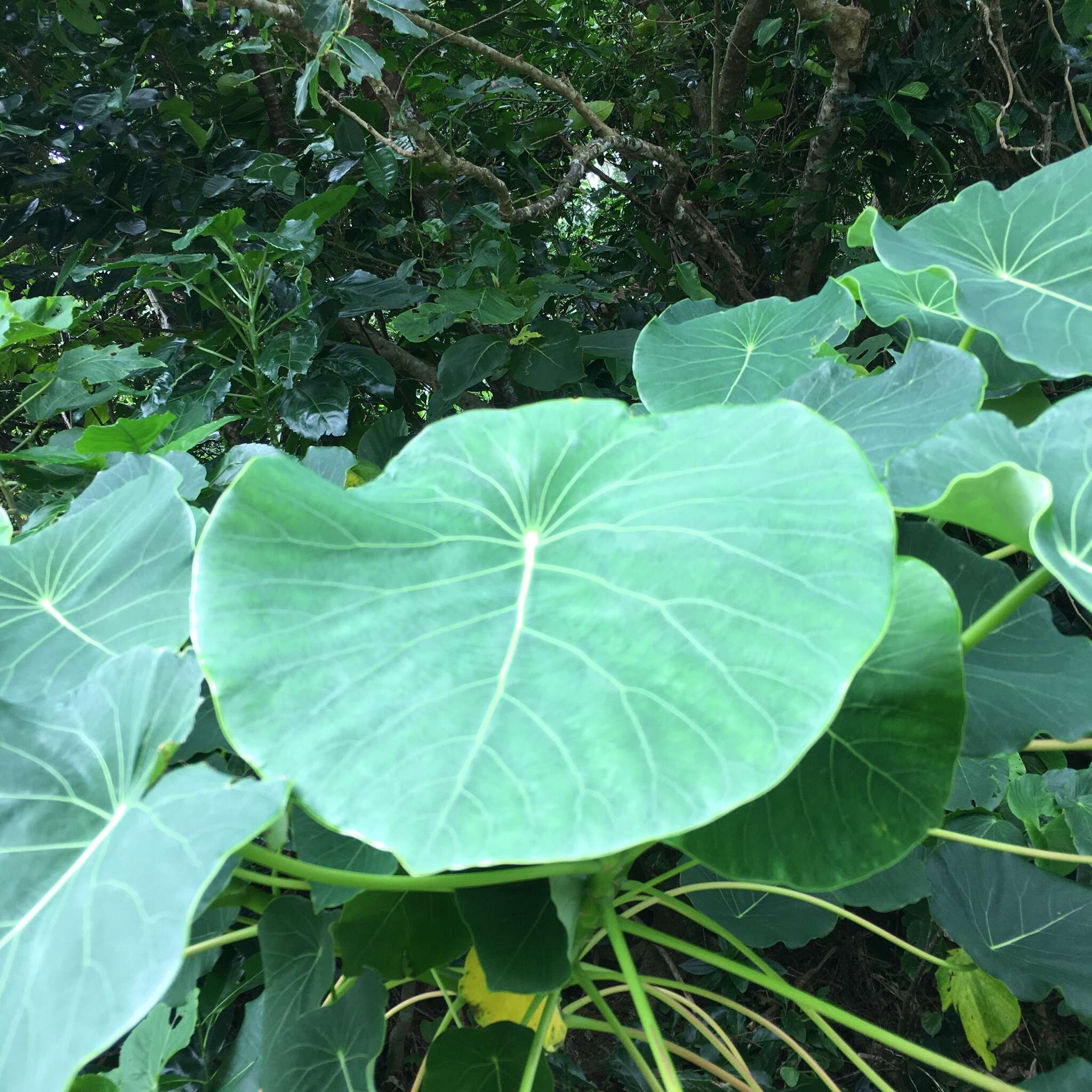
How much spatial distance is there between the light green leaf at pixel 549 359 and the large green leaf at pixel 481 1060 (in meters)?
1.04

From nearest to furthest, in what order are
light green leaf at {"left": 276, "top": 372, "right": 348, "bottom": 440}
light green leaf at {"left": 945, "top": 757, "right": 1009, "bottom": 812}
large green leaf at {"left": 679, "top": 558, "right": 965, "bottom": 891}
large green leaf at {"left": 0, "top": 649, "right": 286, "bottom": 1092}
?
large green leaf at {"left": 0, "top": 649, "right": 286, "bottom": 1092} < large green leaf at {"left": 679, "top": 558, "right": 965, "bottom": 891} < light green leaf at {"left": 945, "top": 757, "right": 1009, "bottom": 812} < light green leaf at {"left": 276, "top": 372, "right": 348, "bottom": 440}

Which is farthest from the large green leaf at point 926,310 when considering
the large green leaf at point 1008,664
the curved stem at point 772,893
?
the curved stem at point 772,893

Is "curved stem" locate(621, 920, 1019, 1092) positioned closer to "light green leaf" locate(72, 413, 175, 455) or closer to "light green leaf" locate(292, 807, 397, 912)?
"light green leaf" locate(292, 807, 397, 912)

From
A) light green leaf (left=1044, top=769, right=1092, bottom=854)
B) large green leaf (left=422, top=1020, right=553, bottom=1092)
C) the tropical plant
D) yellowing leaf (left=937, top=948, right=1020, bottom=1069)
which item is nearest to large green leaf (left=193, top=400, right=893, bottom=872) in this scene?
the tropical plant

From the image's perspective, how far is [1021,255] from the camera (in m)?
0.54

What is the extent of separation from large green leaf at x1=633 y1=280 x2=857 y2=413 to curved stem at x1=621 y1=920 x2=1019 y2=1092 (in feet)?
1.21

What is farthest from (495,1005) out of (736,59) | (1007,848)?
(736,59)

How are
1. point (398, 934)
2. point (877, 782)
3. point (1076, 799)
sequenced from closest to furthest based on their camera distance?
1. point (877, 782)
2. point (398, 934)
3. point (1076, 799)

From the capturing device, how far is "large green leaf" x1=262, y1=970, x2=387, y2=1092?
46 cm

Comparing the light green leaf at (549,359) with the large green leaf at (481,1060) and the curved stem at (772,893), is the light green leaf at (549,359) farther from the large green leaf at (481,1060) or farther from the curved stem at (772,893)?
the large green leaf at (481,1060)

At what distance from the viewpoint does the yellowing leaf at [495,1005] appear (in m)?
0.57

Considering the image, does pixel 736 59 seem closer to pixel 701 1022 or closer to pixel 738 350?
pixel 738 350

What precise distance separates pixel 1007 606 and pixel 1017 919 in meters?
0.40

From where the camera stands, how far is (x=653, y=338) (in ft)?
2.10
